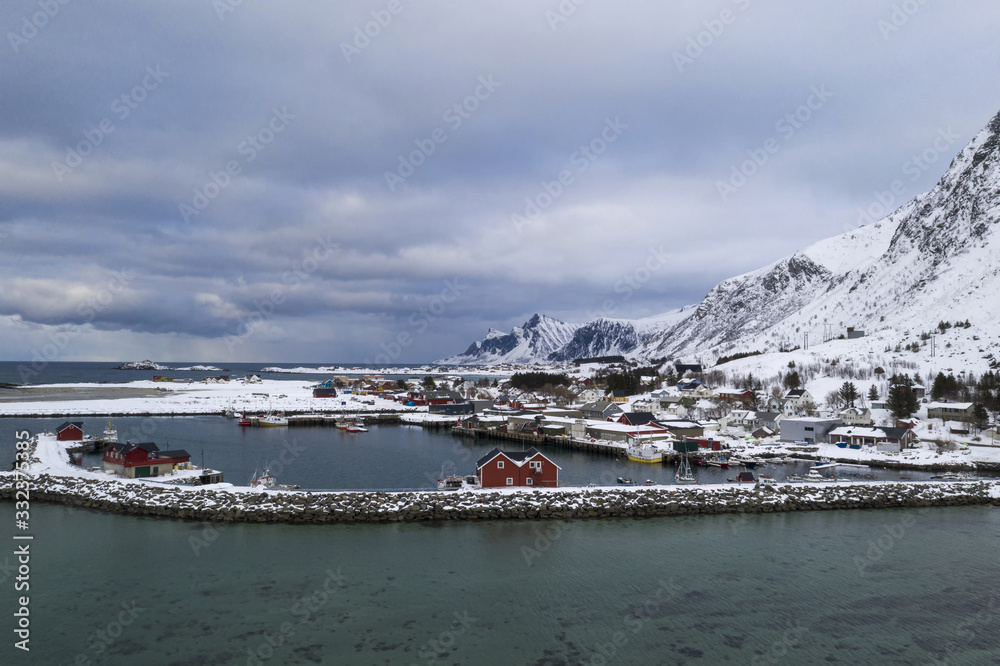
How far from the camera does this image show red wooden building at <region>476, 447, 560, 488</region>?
26.1m

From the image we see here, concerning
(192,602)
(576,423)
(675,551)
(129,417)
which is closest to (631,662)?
(675,551)

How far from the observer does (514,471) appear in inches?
1033

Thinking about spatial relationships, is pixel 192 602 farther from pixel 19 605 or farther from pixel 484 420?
pixel 484 420

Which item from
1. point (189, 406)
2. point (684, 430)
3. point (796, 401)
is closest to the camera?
point (684, 430)

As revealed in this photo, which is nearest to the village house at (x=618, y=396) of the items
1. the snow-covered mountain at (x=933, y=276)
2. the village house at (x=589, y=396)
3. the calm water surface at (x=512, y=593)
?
the village house at (x=589, y=396)

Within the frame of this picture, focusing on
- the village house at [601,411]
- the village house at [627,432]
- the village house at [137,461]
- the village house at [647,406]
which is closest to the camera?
the village house at [137,461]

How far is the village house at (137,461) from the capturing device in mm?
27000

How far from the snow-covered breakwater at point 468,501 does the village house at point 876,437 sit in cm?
1258

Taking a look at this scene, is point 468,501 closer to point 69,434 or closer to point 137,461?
point 137,461

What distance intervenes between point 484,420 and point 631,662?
44.3 meters

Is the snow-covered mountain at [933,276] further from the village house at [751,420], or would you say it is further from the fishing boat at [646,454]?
the fishing boat at [646,454]

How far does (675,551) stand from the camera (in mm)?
19422

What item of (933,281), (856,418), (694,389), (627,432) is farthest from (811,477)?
(933,281)

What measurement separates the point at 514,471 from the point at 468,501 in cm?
338
